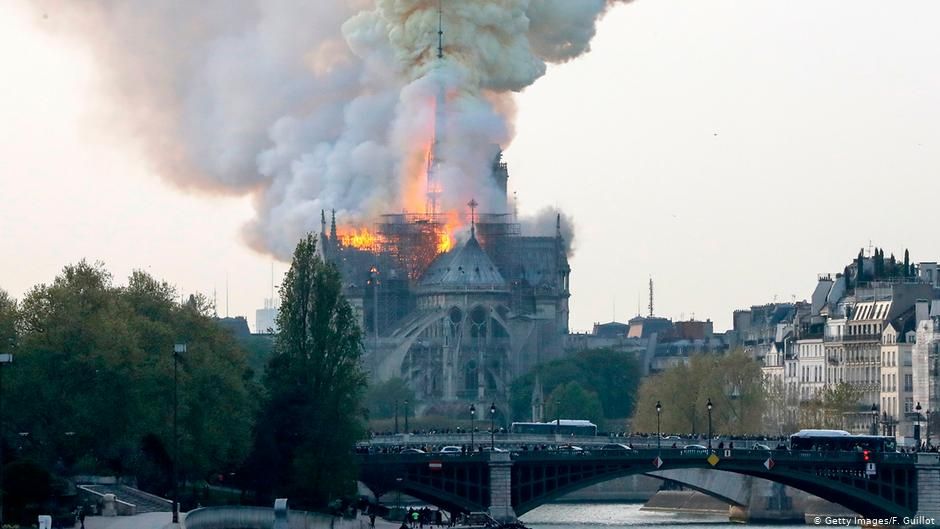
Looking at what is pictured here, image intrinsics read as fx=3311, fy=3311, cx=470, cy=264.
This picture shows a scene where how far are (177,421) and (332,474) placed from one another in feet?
18.3

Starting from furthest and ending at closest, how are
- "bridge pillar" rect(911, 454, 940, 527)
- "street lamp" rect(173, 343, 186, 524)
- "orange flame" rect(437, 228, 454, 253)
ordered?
"orange flame" rect(437, 228, 454, 253) → "bridge pillar" rect(911, 454, 940, 527) → "street lamp" rect(173, 343, 186, 524)

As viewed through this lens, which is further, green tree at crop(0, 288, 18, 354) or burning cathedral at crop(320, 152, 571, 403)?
burning cathedral at crop(320, 152, 571, 403)

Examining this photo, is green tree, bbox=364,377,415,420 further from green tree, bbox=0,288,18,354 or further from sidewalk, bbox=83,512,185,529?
sidewalk, bbox=83,512,185,529

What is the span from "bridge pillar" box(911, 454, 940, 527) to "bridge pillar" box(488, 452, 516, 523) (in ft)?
43.6

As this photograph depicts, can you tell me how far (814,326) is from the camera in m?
158

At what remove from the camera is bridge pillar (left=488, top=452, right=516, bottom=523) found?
109 metres

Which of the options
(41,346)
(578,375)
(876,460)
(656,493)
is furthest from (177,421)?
(578,375)

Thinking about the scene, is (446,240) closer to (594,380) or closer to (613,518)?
(594,380)

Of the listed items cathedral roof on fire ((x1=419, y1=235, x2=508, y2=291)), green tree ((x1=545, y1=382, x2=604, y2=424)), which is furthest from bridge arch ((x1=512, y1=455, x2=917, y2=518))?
cathedral roof on fire ((x1=419, y1=235, x2=508, y2=291))

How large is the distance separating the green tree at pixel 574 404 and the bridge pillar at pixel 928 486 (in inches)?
2486

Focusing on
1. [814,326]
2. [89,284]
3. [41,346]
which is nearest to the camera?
[41,346]

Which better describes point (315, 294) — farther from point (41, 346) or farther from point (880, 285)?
point (880, 285)

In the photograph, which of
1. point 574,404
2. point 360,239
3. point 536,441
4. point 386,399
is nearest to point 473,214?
point 360,239

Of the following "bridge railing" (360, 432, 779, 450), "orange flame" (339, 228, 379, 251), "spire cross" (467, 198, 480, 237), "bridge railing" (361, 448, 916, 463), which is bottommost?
"bridge railing" (361, 448, 916, 463)
